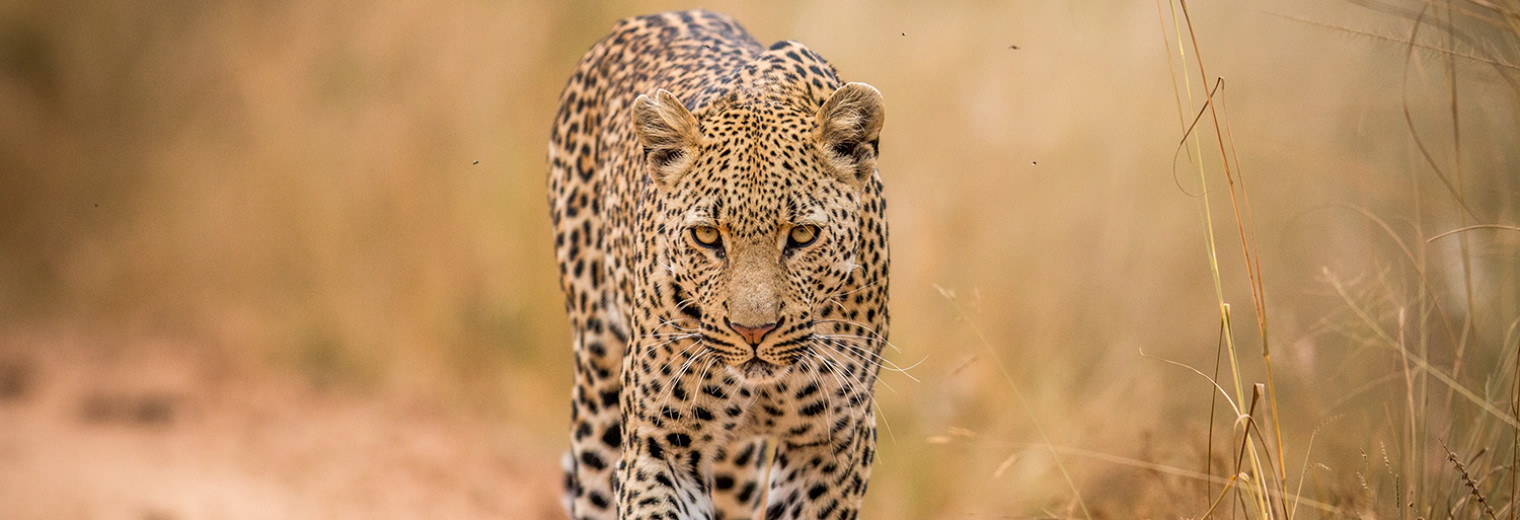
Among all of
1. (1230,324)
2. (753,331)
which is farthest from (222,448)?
(1230,324)

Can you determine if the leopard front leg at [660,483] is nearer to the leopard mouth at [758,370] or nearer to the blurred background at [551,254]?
the leopard mouth at [758,370]

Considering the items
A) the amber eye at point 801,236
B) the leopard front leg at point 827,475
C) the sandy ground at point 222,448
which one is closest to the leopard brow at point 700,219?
the amber eye at point 801,236

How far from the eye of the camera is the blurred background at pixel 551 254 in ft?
21.3

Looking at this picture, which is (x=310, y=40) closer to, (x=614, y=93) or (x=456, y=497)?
(x=456, y=497)

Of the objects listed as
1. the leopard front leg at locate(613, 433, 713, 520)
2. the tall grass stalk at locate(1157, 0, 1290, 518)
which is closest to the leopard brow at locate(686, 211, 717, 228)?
the leopard front leg at locate(613, 433, 713, 520)

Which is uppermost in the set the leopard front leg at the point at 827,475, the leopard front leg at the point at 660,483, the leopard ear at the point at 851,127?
the leopard ear at the point at 851,127

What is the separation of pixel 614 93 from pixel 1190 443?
125 inches

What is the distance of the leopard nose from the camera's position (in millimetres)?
3777

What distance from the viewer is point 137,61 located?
9.77 metres

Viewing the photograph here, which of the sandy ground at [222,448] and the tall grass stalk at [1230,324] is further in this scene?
the sandy ground at [222,448]

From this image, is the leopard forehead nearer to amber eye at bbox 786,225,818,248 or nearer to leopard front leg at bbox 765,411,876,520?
amber eye at bbox 786,225,818,248

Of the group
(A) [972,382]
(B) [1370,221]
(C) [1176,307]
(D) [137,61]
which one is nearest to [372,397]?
(D) [137,61]

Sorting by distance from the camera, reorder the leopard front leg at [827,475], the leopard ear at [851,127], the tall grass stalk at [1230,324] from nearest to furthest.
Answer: the tall grass stalk at [1230,324], the leopard ear at [851,127], the leopard front leg at [827,475]

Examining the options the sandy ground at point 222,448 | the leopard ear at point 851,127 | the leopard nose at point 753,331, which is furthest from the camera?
the sandy ground at point 222,448
